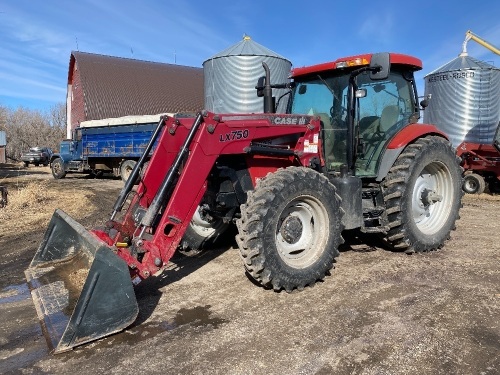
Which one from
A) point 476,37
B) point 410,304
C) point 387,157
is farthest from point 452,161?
point 476,37

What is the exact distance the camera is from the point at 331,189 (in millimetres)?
4359

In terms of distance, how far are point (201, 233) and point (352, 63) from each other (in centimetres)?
271

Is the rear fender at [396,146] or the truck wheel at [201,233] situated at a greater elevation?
the rear fender at [396,146]

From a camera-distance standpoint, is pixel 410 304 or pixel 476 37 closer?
pixel 410 304

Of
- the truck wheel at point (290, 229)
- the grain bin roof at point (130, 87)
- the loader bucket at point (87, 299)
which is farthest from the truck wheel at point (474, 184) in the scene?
the grain bin roof at point (130, 87)

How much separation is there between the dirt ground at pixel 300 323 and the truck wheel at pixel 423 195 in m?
0.24

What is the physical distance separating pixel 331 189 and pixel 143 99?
26728 mm

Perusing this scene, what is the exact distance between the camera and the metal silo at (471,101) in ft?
45.6

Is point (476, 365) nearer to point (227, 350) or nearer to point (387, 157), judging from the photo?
point (227, 350)

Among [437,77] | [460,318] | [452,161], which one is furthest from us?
[437,77]

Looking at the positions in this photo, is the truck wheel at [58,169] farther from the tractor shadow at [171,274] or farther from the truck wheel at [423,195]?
the truck wheel at [423,195]

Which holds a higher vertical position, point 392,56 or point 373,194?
point 392,56

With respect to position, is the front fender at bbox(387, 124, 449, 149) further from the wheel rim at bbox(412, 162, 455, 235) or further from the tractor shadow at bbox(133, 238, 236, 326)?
the tractor shadow at bbox(133, 238, 236, 326)

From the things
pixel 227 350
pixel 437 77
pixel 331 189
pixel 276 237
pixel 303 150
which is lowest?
pixel 227 350
